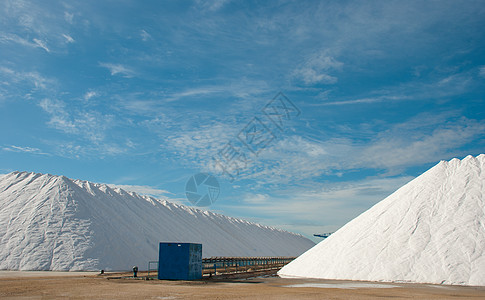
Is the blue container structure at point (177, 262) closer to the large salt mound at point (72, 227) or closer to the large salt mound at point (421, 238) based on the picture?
the large salt mound at point (421, 238)

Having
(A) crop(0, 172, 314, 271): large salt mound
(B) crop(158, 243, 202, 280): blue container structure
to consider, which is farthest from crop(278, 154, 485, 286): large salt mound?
(A) crop(0, 172, 314, 271): large salt mound

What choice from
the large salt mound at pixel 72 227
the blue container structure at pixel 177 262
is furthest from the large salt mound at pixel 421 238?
the large salt mound at pixel 72 227

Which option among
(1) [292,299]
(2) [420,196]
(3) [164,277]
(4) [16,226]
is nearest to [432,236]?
(2) [420,196]

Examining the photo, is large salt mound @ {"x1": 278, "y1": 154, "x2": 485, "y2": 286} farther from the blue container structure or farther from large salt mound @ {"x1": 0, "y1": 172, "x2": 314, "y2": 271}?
large salt mound @ {"x1": 0, "y1": 172, "x2": 314, "y2": 271}

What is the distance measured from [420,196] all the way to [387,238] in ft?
15.9

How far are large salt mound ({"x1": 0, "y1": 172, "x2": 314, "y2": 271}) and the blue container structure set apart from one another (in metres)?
10.8

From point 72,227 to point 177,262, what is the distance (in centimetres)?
1670

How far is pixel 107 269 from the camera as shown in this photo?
1243 inches

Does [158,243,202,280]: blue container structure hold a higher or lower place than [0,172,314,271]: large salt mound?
lower

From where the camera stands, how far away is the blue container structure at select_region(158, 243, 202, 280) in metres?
22.9

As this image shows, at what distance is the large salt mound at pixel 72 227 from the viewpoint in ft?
101

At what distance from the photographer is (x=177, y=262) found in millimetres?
23016

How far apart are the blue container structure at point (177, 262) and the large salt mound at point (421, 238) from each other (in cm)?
745

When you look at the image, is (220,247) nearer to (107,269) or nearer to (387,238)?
(107,269)
